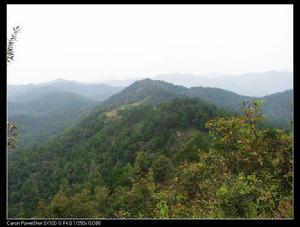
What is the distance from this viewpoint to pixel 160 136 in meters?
62.6

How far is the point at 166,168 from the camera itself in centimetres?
3659

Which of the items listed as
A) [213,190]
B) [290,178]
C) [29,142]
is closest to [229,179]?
[213,190]

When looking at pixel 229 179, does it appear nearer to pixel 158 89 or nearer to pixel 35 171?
pixel 35 171

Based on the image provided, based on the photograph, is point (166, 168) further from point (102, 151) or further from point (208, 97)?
point (208, 97)

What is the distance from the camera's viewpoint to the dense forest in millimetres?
5590

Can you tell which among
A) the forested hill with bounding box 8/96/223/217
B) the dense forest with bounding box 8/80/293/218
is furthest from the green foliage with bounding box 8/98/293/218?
the forested hill with bounding box 8/96/223/217

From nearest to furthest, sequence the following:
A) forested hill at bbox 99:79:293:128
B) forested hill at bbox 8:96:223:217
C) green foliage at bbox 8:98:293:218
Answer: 1. green foliage at bbox 8:98:293:218
2. forested hill at bbox 8:96:223:217
3. forested hill at bbox 99:79:293:128

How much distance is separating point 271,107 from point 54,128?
269ft

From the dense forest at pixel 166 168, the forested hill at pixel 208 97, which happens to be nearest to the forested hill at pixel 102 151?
the dense forest at pixel 166 168

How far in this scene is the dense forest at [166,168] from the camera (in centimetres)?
559

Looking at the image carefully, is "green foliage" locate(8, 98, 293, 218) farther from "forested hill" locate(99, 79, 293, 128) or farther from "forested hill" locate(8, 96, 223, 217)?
"forested hill" locate(99, 79, 293, 128)

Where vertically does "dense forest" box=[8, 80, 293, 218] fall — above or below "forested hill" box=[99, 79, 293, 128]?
below

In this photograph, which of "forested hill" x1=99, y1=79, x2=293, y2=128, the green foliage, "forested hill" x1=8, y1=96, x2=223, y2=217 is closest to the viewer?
the green foliage
